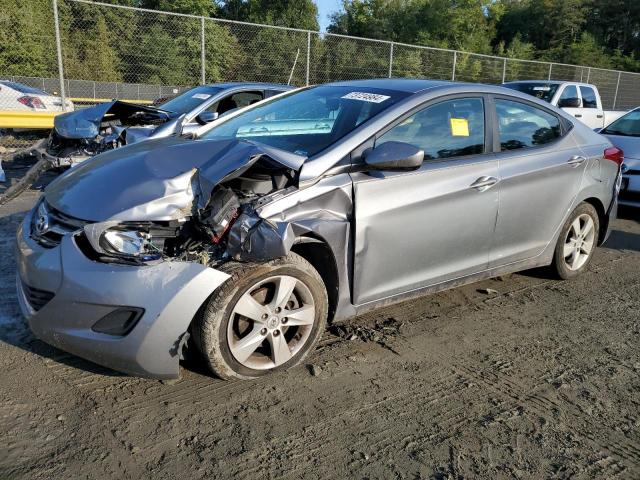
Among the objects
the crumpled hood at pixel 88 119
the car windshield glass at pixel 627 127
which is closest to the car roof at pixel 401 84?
the crumpled hood at pixel 88 119

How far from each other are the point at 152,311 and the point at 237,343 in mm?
510

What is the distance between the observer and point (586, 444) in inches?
104

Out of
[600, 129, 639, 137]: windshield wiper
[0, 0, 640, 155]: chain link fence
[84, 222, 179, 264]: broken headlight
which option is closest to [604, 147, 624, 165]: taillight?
[600, 129, 639, 137]: windshield wiper

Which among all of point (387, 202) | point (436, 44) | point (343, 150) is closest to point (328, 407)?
point (387, 202)

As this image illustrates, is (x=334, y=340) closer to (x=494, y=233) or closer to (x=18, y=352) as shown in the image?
(x=494, y=233)

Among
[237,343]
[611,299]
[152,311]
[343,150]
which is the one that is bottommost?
[611,299]

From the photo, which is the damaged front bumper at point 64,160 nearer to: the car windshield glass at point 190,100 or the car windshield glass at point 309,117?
the car windshield glass at point 190,100

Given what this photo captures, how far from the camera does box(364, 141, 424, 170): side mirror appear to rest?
3.18 m

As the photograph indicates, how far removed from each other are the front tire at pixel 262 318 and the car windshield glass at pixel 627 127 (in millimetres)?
6846

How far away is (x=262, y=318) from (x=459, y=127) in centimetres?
197

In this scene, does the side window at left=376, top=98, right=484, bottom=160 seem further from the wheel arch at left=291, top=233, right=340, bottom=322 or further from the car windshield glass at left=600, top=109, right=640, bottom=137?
the car windshield glass at left=600, top=109, right=640, bottom=137

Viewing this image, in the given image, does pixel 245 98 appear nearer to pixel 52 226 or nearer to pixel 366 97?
pixel 366 97

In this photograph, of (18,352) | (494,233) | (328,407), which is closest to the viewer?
(328,407)

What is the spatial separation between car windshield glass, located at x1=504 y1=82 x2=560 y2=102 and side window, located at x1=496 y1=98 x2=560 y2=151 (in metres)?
8.13
